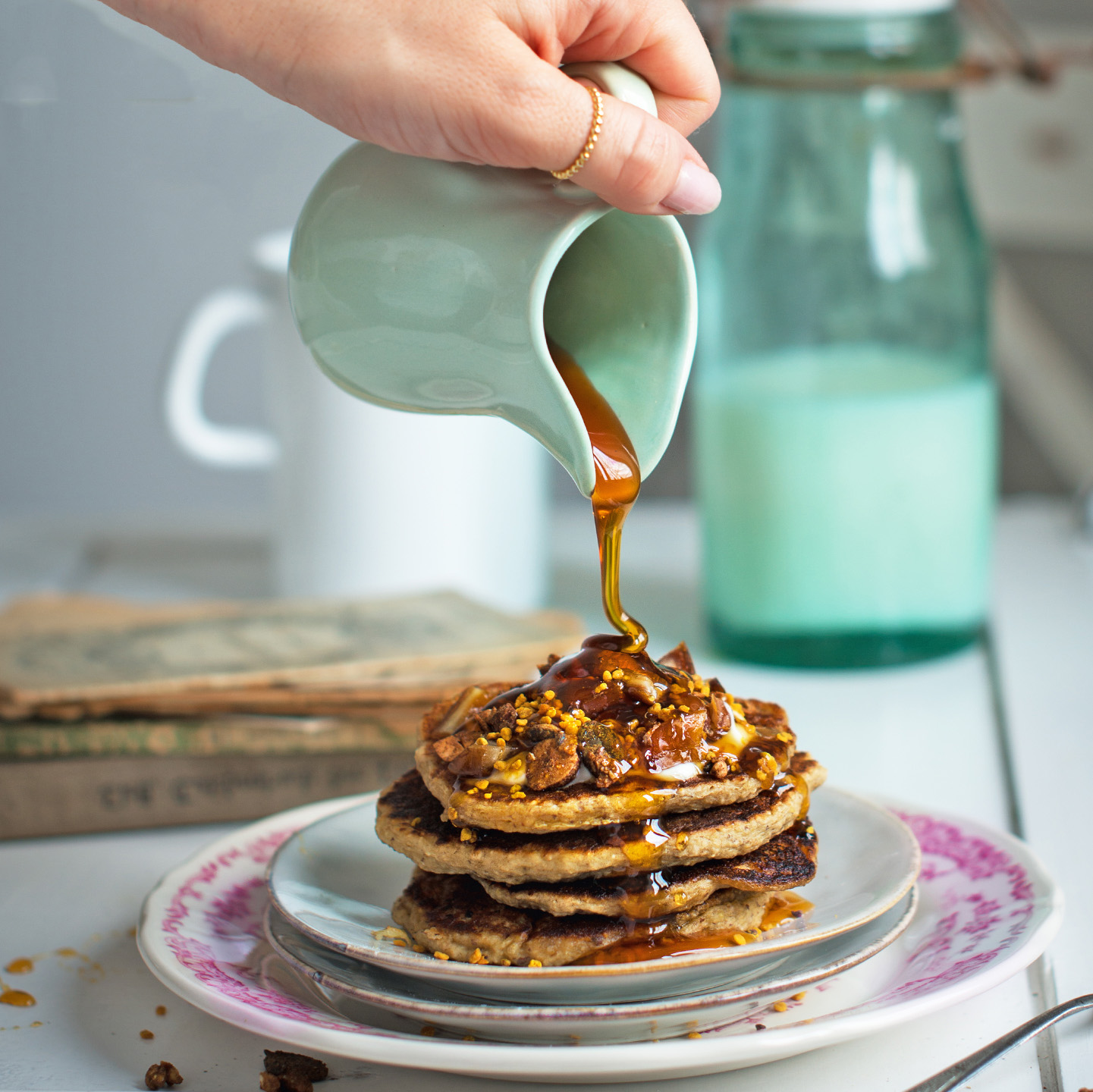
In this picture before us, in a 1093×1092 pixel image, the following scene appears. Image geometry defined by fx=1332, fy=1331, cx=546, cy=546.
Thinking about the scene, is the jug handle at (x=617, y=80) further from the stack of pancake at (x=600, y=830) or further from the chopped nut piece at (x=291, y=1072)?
the chopped nut piece at (x=291, y=1072)

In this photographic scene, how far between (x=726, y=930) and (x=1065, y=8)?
1560 mm

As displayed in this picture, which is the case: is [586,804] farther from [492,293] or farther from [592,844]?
[492,293]

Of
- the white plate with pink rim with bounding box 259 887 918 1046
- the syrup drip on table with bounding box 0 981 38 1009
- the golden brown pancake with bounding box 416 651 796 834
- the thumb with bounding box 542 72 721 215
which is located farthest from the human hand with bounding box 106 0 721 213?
the syrup drip on table with bounding box 0 981 38 1009

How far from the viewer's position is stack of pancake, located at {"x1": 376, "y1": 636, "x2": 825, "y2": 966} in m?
0.53

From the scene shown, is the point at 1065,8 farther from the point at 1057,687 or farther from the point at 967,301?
the point at 1057,687

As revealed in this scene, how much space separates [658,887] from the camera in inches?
21.1

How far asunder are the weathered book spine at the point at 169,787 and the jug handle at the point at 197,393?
468 mm

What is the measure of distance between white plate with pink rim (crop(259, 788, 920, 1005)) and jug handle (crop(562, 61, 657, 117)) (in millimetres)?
344

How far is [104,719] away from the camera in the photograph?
2.77 feet

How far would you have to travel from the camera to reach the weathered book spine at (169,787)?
0.83 meters

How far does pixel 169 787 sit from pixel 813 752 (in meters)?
0.45

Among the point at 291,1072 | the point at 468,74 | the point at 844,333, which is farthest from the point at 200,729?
the point at 844,333

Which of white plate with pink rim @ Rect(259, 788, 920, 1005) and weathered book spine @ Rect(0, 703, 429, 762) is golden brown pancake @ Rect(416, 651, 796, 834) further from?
weathered book spine @ Rect(0, 703, 429, 762)

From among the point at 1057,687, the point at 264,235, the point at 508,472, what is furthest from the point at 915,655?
the point at 264,235
